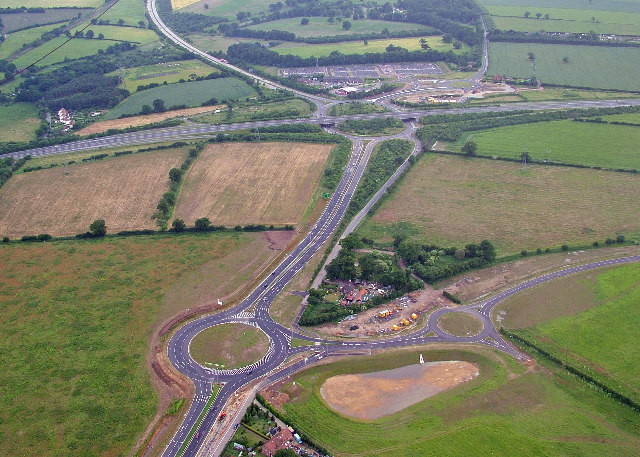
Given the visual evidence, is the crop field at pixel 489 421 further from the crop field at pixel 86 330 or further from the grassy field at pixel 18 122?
the grassy field at pixel 18 122

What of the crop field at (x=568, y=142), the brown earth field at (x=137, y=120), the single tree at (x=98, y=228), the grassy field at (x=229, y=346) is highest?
the brown earth field at (x=137, y=120)

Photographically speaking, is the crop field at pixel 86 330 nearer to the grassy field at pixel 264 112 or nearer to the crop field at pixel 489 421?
the crop field at pixel 489 421

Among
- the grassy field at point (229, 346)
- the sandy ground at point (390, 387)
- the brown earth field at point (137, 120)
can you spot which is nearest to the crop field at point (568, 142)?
the sandy ground at point (390, 387)

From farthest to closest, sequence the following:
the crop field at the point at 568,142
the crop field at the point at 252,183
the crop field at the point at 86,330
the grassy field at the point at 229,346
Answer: the crop field at the point at 568,142
the crop field at the point at 252,183
the grassy field at the point at 229,346
the crop field at the point at 86,330

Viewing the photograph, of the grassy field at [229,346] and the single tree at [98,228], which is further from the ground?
the single tree at [98,228]

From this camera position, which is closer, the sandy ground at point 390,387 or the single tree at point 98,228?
the sandy ground at point 390,387

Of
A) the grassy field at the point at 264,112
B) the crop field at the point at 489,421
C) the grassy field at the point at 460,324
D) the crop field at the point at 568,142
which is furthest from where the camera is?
the grassy field at the point at 264,112

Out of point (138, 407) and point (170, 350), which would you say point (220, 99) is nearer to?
point (170, 350)

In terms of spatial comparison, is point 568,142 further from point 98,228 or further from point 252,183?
point 98,228

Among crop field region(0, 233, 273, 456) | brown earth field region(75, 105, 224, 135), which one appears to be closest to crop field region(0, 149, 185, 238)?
crop field region(0, 233, 273, 456)
